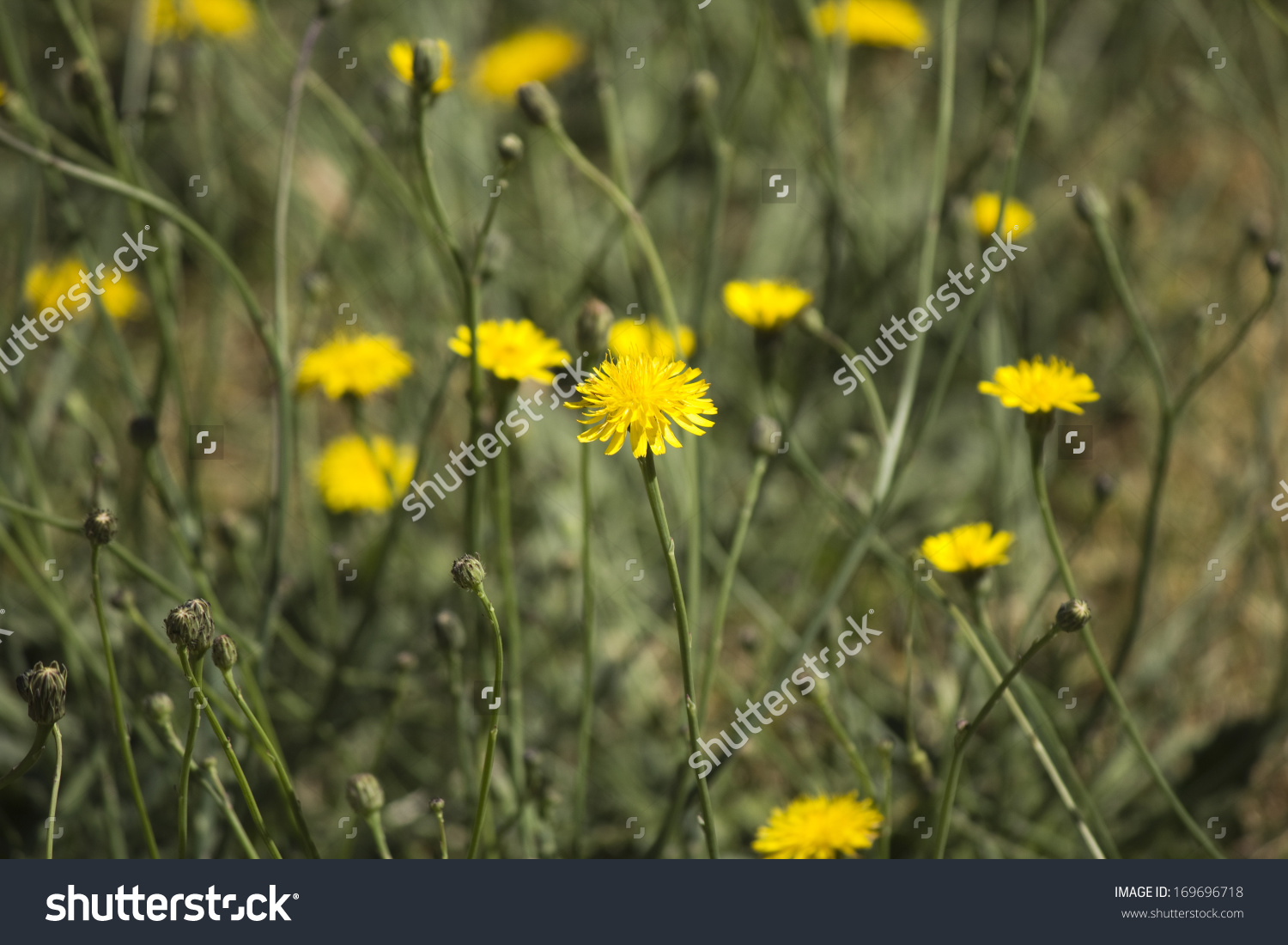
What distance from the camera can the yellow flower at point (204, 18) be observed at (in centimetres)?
225

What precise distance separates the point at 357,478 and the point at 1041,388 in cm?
120

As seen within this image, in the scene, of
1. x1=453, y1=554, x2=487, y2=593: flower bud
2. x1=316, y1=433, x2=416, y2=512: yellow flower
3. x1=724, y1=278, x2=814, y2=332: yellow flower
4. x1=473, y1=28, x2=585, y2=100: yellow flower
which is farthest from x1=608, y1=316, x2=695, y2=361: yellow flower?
x1=473, y1=28, x2=585, y2=100: yellow flower

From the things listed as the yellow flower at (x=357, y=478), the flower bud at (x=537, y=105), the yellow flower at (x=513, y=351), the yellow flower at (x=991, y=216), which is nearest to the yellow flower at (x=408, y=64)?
the flower bud at (x=537, y=105)

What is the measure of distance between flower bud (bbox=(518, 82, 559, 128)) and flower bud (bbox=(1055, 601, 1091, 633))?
0.98 m

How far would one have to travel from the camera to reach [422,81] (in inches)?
53.4

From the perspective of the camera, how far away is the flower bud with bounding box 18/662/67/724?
1.03m

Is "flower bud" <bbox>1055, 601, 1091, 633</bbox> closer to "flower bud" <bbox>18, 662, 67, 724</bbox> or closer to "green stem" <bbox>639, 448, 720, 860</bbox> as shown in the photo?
"green stem" <bbox>639, 448, 720, 860</bbox>

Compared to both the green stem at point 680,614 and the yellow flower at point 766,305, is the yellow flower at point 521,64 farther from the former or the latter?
the green stem at point 680,614

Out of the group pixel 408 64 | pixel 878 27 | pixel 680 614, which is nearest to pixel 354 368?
pixel 408 64

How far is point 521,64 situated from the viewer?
2893 mm

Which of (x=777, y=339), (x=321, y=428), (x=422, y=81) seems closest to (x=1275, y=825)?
(x=777, y=339)

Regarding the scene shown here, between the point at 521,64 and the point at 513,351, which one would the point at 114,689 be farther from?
the point at 521,64

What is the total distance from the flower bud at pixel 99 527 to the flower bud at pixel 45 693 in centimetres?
15

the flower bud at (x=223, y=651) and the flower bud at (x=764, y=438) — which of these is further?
the flower bud at (x=764, y=438)
